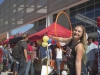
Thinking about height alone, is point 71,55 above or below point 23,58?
above

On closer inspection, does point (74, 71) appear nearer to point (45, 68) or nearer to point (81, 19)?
point (45, 68)

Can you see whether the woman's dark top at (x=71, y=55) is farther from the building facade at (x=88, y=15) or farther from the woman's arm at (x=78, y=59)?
the building facade at (x=88, y=15)

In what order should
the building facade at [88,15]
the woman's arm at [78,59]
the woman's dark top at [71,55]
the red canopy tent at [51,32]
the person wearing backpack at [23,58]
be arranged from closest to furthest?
1. the woman's arm at [78,59]
2. the woman's dark top at [71,55]
3. the person wearing backpack at [23,58]
4. the red canopy tent at [51,32]
5. the building facade at [88,15]

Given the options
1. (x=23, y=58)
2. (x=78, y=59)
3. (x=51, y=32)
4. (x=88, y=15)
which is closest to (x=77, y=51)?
(x=78, y=59)

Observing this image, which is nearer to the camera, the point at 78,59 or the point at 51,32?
the point at 78,59

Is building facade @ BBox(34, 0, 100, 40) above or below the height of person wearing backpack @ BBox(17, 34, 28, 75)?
above

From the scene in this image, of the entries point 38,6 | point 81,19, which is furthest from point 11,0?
point 81,19

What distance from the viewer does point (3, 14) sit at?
4294cm

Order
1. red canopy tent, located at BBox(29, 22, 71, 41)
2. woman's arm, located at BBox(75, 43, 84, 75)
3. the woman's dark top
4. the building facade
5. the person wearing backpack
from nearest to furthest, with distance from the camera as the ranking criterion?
woman's arm, located at BBox(75, 43, 84, 75) → the woman's dark top → the person wearing backpack → red canopy tent, located at BBox(29, 22, 71, 41) → the building facade

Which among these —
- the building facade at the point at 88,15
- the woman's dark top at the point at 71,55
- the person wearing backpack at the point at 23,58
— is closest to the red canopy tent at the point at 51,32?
the person wearing backpack at the point at 23,58

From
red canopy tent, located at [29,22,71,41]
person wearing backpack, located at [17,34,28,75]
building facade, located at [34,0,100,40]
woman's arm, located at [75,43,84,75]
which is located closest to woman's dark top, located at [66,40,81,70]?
woman's arm, located at [75,43,84,75]

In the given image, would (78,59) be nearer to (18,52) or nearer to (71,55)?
(71,55)

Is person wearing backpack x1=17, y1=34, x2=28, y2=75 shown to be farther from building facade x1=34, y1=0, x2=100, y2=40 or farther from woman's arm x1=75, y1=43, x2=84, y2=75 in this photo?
building facade x1=34, y1=0, x2=100, y2=40

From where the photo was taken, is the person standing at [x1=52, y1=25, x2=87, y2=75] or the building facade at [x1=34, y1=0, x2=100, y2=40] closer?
the person standing at [x1=52, y1=25, x2=87, y2=75]
